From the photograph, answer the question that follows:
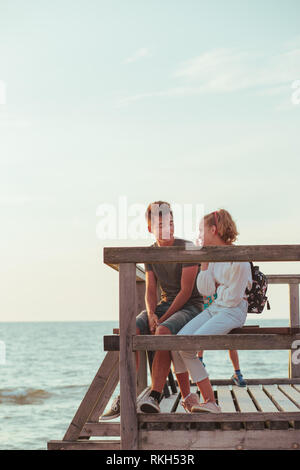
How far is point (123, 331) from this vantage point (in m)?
5.18

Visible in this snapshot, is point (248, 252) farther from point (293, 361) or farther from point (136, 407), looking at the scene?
point (293, 361)

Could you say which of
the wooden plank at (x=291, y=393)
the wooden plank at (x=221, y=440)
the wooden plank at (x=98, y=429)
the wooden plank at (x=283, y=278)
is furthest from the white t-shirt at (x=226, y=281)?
the wooden plank at (x=283, y=278)

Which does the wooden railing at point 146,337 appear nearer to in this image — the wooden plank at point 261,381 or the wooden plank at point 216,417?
the wooden plank at point 216,417

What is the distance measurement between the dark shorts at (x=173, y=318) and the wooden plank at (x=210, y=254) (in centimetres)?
69

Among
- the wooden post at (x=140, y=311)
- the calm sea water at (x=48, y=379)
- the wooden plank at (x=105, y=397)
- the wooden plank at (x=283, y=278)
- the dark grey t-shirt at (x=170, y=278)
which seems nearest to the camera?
the dark grey t-shirt at (x=170, y=278)

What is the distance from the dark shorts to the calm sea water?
15.6 meters

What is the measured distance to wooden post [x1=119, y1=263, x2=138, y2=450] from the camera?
16.9 feet

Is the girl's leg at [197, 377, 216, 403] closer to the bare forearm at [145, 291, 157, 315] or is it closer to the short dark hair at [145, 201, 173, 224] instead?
the bare forearm at [145, 291, 157, 315]

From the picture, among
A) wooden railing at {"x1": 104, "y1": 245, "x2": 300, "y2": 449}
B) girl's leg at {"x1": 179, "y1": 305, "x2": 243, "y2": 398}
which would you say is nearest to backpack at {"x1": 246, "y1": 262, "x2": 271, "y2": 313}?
girl's leg at {"x1": 179, "y1": 305, "x2": 243, "y2": 398}

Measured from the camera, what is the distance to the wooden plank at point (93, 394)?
21.1ft

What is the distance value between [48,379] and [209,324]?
40336 millimetres
